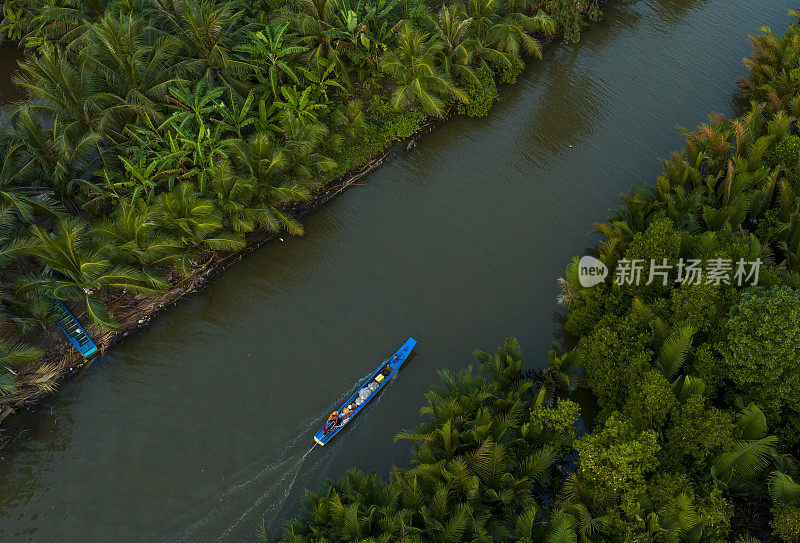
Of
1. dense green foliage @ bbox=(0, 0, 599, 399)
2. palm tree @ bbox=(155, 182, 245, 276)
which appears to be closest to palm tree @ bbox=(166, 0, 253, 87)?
dense green foliage @ bbox=(0, 0, 599, 399)

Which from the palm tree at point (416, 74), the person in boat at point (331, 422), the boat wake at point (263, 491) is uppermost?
the palm tree at point (416, 74)

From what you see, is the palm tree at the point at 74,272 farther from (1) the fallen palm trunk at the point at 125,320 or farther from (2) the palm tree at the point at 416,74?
(2) the palm tree at the point at 416,74

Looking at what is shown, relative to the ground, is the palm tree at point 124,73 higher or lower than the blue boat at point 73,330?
higher

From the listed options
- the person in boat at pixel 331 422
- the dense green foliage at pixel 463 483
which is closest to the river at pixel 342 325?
the person in boat at pixel 331 422

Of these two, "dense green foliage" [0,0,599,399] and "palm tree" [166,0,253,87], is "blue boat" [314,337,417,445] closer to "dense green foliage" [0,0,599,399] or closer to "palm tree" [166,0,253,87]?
"dense green foliage" [0,0,599,399]

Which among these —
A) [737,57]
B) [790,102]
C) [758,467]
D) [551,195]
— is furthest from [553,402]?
[737,57]

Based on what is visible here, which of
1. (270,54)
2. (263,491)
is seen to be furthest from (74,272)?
(270,54)
